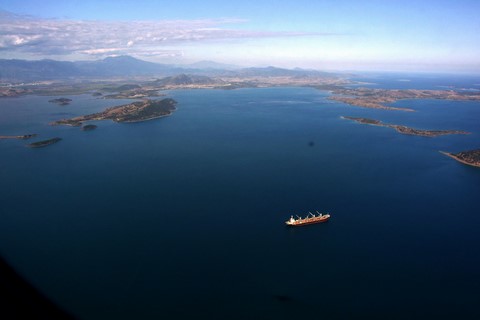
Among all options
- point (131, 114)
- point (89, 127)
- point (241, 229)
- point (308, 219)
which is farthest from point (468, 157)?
point (131, 114)

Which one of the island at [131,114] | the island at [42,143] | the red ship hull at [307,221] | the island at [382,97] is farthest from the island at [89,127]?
the island at [382,97]

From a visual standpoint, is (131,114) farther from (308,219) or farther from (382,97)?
(382,97)

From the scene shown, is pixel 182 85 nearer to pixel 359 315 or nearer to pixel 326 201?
pixel 326 201

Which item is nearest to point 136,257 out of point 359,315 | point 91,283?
point 91,283

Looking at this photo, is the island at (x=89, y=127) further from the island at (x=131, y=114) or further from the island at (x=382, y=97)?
the island at (x=382, y=97)

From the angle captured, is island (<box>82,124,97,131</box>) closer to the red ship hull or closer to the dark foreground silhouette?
the dark foreground silhouette

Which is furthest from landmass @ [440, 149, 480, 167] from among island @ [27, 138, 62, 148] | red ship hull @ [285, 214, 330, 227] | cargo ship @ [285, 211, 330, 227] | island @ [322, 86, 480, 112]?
island @ [27, 138, 62, 148]

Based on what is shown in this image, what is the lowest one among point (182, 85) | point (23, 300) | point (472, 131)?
point (182, 85)
